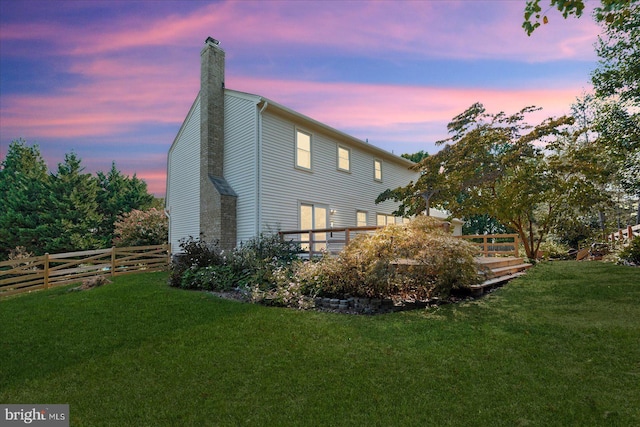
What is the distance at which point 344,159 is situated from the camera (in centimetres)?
1457

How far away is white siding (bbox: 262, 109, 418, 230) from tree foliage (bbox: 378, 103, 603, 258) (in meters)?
1.23

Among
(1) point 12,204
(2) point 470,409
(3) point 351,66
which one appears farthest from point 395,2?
(1) point 12,204

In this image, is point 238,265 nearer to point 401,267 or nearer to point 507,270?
point 401,267

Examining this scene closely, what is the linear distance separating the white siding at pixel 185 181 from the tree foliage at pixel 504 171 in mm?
8237

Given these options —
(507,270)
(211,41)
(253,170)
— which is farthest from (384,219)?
(211,41)

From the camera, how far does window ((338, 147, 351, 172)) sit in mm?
14297

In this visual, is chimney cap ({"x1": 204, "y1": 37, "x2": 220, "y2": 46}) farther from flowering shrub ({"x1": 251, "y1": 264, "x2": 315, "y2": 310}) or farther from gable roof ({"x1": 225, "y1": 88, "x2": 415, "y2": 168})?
flowering shrub ({"x1": 251, "y1": 264, "x2": 315, "y2": 310})

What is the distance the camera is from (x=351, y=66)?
1085 cm

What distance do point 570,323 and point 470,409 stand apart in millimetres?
3370

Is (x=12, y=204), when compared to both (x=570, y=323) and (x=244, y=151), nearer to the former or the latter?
(x=244, y=151)

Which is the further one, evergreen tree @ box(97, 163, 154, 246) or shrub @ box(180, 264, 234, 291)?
evergreen tree @ box(97, 163, 154, 246)

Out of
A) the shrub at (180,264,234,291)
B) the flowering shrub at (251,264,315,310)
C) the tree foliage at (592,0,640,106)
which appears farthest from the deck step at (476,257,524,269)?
the tree foliage at (592,0,640,106)

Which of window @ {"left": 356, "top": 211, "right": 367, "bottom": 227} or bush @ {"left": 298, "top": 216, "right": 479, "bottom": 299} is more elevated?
window @ {"left": 356, "top": 211, "right": 367, "bottom": 227}

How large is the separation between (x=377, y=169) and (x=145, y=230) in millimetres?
12476
